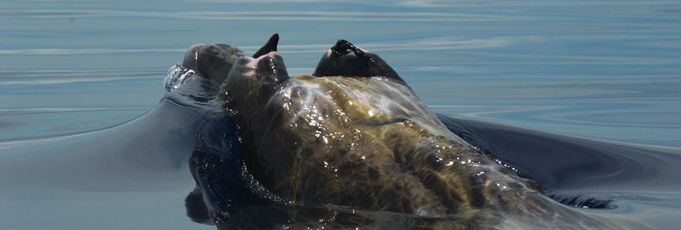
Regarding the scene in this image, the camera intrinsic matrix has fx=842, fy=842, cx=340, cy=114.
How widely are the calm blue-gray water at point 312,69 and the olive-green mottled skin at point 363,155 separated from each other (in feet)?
1.92

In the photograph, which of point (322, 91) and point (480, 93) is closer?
point (322, 91)

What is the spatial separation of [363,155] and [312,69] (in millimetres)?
7583

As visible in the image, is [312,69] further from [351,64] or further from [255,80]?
[255,80]

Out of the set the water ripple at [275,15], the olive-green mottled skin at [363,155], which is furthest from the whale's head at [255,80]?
the water ripple at [275,15]

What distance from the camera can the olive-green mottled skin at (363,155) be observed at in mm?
3770

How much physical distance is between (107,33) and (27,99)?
6061 millimetres

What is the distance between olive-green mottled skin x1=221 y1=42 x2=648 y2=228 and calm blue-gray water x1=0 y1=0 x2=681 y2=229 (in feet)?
1.92

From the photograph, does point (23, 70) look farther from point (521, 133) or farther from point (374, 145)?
point (374, 145)

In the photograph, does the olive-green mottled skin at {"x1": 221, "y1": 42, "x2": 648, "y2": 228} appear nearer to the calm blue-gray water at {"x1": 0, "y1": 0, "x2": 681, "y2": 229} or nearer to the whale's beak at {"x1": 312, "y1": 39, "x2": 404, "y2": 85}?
the whale's beak at {"x1": 312, "y1": 39, "x2": 404, "y2": 85}

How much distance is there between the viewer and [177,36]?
50.1 ft

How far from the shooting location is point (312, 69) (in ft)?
38.4

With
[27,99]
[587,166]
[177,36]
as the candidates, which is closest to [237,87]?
[587,166]

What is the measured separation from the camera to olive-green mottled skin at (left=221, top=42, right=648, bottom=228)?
148 inches

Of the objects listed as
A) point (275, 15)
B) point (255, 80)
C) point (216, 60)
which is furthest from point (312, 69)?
point (275, 15)
